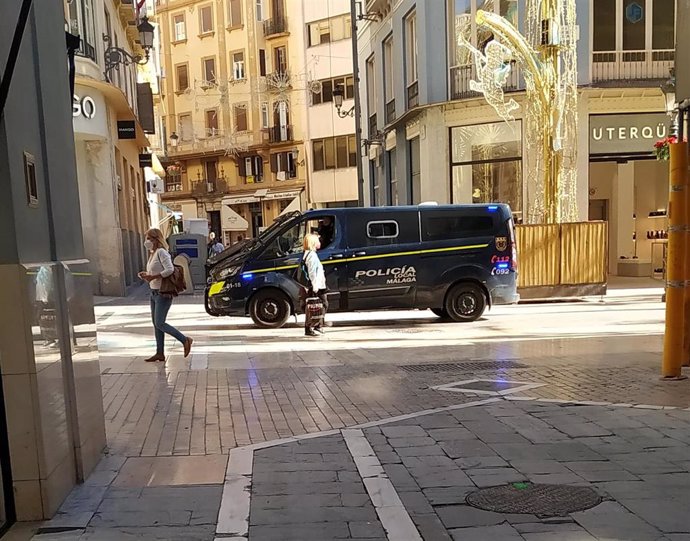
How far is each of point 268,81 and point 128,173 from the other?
22096 millimetres

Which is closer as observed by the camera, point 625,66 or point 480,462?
point 480,462

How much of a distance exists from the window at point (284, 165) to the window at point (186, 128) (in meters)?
7.62

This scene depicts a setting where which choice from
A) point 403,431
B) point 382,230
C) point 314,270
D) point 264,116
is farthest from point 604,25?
point 264,116

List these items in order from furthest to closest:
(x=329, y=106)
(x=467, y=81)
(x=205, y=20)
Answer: (x=205, y=20) → (x=329, y=106) → (x=467, y=81)

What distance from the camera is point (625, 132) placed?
1939cm

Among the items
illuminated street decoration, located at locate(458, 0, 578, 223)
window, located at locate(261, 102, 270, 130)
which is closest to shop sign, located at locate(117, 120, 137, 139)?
illuminated street decoration, located at locate(458, 0, 578, 223)

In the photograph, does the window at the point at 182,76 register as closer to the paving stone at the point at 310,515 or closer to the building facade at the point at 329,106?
the building facade at the point at 329,106

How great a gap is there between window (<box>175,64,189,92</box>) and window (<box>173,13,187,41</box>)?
79.8 inches

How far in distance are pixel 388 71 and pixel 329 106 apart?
1499 centimetres

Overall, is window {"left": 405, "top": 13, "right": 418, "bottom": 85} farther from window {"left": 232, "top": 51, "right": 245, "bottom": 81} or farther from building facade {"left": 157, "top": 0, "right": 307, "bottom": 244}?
window {"left": 232, "top": 51, "right": 245, "bottom": 81}

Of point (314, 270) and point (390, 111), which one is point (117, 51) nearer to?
point (390, 111)

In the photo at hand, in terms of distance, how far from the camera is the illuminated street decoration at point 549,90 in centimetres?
1588

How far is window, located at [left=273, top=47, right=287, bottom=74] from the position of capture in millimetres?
44062

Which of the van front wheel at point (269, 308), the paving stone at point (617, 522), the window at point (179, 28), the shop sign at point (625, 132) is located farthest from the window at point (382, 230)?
the window at point (179, 28)
